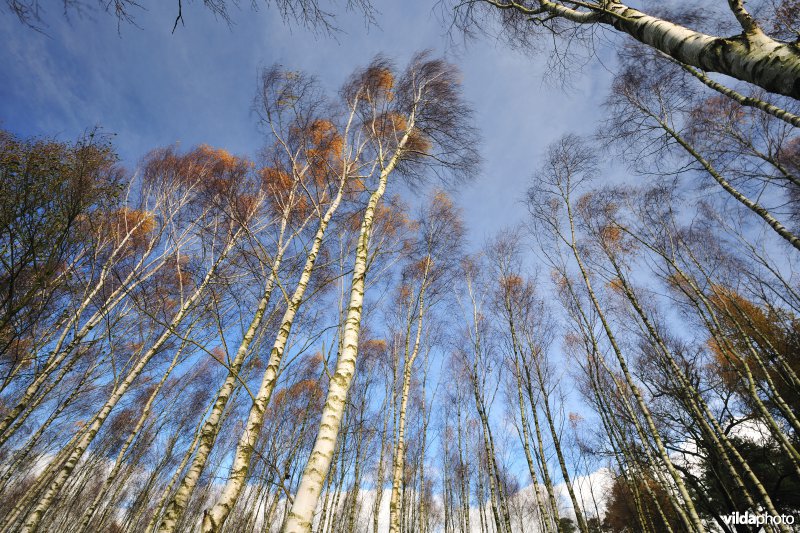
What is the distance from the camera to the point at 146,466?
741 inches

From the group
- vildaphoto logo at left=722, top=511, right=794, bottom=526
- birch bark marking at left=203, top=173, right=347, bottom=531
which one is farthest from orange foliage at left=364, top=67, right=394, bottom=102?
vildaphoto logo at left=722, top=511, right=794, bottom=526

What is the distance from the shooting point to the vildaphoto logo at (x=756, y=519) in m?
5.32

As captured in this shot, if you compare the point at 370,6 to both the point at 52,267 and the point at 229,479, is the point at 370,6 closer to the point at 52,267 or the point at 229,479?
the point at 52,267

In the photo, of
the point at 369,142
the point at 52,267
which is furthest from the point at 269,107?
the point at 52,267

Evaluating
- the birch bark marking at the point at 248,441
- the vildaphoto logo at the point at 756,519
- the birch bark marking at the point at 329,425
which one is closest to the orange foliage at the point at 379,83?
the birch bark marking at the point at 248,441

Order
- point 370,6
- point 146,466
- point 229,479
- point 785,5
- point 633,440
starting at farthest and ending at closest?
point 146,466, point 633,440, point 785,5, point 370,6, point 229,479

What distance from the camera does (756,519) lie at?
743cm

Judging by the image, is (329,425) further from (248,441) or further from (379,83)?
(379,83)

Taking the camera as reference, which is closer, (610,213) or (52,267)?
(52,267)

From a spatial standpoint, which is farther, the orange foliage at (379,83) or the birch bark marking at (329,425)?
the orange foliage at (379,83)

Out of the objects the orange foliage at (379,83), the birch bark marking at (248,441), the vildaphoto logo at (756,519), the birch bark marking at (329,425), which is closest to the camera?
the birch bark marking at (329,425)

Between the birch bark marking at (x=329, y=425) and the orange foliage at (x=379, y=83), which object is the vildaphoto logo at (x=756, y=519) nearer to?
the birch bark marking at (x=329, y=425)

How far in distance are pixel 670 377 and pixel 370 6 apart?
13.2 m

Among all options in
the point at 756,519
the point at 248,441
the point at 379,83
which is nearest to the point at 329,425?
the point at 248,441
